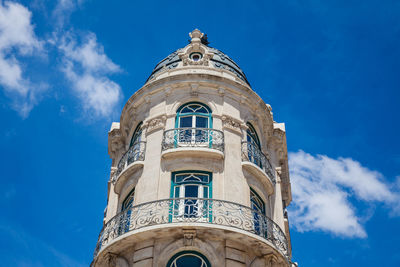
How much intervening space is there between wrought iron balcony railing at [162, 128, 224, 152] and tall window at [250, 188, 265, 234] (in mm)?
2092

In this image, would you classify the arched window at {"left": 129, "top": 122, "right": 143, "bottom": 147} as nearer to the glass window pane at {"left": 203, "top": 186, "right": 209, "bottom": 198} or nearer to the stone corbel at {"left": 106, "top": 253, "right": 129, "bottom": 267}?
the glass window pane at {"left": 203, "top": 186, "right": 209, "bottom": 198}

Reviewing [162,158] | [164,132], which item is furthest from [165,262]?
[164,132]

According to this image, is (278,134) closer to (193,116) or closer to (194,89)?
(194,89)

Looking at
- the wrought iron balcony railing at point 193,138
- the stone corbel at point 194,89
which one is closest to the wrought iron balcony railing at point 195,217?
the wrought iron balcony railing at point 193,138

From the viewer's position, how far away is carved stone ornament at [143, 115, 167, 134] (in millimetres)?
20500

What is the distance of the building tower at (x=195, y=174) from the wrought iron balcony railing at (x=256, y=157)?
4 centimetres

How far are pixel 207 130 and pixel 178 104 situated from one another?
84.1 inches

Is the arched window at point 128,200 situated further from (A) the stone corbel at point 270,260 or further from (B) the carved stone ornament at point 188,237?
(A) the stone corbel at point 270,260

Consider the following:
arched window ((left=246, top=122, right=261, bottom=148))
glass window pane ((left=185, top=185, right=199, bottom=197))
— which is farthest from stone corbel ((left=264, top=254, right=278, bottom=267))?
arched window ((left=246, top=122, right=261, bottom=148))

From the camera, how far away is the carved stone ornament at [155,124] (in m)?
20.5

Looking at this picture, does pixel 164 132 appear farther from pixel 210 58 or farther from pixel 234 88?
pixel 210 58

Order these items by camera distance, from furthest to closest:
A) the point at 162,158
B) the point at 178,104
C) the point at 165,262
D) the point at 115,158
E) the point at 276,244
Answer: the point at 115,158, the point at 178,104, the point at 162,158, the point at 276,244, the point at 165,262

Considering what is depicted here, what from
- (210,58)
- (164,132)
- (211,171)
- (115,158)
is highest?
(210,58)

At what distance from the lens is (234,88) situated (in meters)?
22.0
